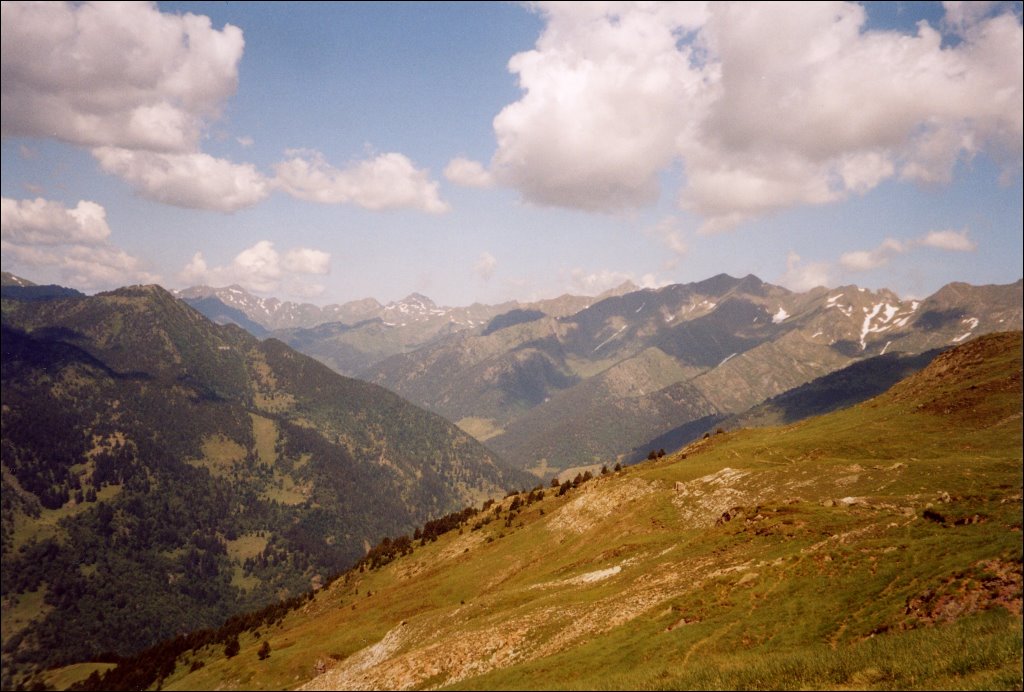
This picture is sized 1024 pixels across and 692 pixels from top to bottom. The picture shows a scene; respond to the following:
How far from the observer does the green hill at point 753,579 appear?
82.3 feet

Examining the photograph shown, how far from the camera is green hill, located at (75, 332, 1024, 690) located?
82.3 feet

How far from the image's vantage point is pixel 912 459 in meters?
70.9

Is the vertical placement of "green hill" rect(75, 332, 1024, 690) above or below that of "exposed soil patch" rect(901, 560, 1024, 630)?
below

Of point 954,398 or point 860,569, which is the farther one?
point 954,398

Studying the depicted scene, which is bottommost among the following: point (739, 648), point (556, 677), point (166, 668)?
point (166, 668)

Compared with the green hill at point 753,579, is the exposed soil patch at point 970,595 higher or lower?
higher

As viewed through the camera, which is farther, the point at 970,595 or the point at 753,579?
the point at 753,579

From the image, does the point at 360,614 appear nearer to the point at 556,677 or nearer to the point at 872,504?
the point at 556,677

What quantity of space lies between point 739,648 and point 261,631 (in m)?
146

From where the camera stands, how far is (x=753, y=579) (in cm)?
3859

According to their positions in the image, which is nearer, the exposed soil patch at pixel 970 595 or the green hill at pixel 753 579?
the exposed soil patch at pixel 970 595

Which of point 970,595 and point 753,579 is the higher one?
point 970,595

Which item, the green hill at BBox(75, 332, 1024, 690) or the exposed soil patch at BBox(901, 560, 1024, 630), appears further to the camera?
the green hill at BBox(75, 332, 1024, 690)

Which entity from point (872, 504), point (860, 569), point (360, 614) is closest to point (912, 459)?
point (872, 504)
